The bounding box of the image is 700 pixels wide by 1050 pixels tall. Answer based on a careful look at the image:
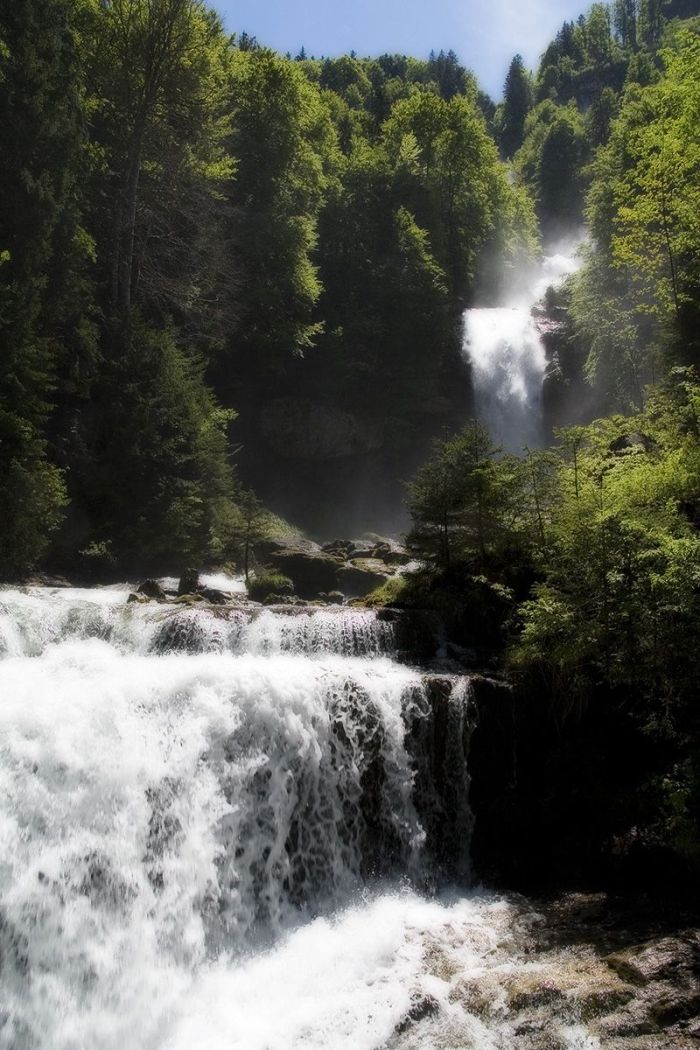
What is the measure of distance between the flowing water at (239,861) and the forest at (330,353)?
258cm

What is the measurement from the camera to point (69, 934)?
6574 mm

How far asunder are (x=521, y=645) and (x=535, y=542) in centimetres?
263

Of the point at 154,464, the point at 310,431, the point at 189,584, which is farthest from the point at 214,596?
the point at 310,431

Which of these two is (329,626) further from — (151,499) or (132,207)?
(132,207)

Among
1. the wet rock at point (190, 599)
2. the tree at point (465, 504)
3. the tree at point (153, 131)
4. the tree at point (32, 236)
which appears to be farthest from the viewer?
the tree at point (153, 131)

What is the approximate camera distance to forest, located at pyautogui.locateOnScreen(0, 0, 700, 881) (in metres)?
10.4

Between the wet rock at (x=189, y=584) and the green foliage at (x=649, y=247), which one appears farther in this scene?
the green foliage at (x=649, y=247)

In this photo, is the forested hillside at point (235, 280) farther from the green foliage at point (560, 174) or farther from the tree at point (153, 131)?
the green foliage at point (560, 174)

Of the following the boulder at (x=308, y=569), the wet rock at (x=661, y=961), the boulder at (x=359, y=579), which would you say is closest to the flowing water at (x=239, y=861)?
the wet rock at (x=661, y=961)

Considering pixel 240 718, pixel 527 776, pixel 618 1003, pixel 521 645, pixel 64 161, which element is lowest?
pixel 618 1003

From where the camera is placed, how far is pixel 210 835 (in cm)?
809

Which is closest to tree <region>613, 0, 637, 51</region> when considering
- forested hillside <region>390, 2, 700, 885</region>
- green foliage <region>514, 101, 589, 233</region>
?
green foliage <region>514, 101, 589, 233</region>

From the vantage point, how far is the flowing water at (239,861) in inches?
250

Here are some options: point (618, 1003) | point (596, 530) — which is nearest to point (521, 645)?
point (596, 530)
